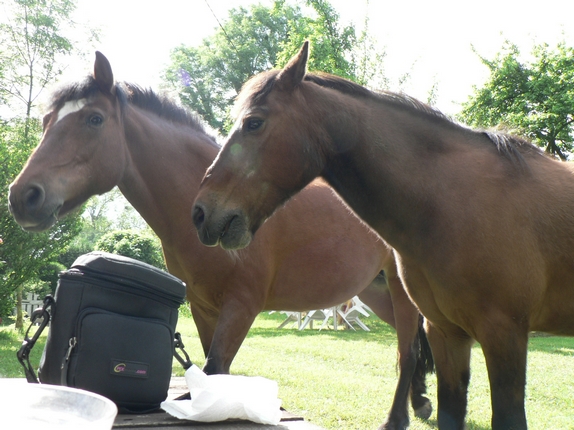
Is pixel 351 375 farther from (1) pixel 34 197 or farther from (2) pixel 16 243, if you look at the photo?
(2) pixel 16 243

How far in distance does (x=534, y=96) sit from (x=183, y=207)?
25.3m

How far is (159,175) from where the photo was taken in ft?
11.2

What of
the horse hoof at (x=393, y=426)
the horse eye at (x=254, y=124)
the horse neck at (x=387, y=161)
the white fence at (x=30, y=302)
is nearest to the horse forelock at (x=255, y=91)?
the horse eye at (x=254, y=124)

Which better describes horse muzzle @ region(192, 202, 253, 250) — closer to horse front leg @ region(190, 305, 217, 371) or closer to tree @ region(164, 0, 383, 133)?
horse front leg @ region(190, 305, 217, 371)

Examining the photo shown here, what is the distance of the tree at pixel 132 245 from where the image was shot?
653 inches

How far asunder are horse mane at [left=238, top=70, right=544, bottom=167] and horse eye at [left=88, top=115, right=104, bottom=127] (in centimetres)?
110

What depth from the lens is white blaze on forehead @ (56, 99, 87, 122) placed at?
3.19 meters

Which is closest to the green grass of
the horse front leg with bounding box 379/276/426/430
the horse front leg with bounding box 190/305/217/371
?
the horse front leg with bounding box 379/276/426/430

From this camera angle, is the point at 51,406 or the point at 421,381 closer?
the point at 51,406

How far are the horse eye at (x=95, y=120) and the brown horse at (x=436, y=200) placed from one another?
115cm

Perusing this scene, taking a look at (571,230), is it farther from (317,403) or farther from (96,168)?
(317,403)

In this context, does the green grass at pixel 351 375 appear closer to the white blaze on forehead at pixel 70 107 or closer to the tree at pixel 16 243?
the tree at pixel 16 243

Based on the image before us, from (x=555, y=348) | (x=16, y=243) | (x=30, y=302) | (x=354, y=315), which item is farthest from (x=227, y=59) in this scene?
A: (x=555, y=348)

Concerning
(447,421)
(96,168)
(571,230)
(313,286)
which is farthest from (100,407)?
(313,286)
